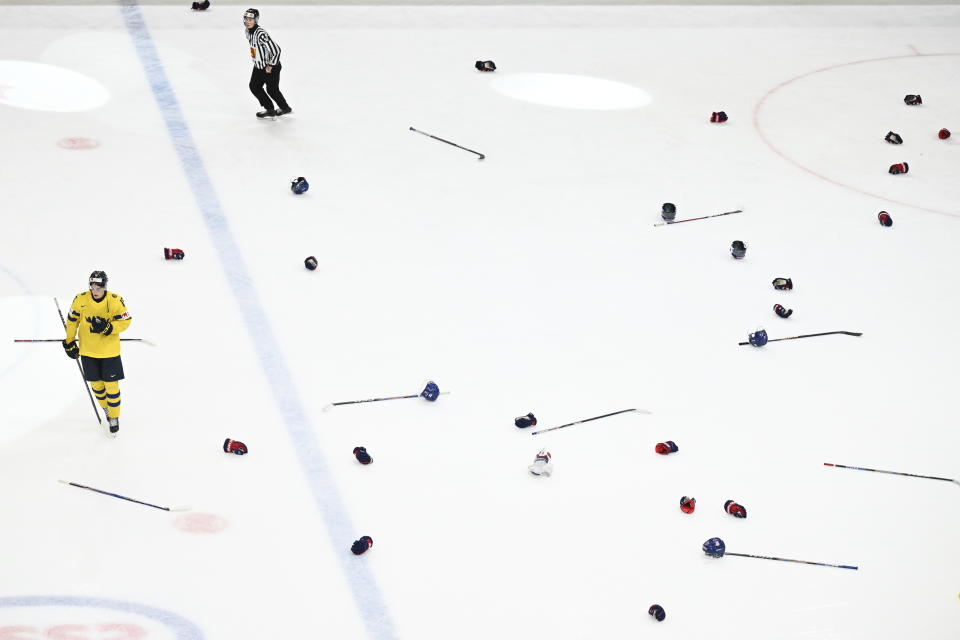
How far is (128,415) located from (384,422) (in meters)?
1.33

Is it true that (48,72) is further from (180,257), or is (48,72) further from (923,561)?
(923,561)

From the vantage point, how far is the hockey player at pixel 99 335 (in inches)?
226

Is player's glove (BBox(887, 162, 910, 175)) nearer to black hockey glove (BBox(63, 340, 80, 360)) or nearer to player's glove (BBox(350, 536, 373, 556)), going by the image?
player's glove (BBox(350, 536, 373, 556))

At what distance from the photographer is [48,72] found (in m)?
10.1

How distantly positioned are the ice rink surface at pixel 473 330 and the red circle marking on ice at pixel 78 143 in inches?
A: 4.0

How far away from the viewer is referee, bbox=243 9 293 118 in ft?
29.9

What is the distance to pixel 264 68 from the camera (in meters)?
9.23

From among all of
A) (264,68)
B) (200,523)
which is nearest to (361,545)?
(200,523)

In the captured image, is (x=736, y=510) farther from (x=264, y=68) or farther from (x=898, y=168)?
(x=264, y=68)

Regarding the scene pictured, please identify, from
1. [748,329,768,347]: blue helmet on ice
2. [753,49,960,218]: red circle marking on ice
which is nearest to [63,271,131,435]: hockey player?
[748,329,768,347]: blue helmet on ice

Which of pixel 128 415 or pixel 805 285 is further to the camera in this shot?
pixel 805 285

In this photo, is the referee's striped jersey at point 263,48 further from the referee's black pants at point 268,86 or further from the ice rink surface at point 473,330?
the ice rink surface at point 473,330

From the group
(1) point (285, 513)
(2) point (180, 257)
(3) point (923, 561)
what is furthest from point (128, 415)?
(3) point (923, 561)

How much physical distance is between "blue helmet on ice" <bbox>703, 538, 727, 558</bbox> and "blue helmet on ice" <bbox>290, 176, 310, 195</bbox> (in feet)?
14.1
